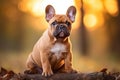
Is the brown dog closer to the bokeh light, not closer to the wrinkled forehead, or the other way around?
the wrinkled forehead

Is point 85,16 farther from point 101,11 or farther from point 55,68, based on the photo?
point 55,68

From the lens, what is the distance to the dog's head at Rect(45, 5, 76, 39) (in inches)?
312

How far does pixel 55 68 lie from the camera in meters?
8.38

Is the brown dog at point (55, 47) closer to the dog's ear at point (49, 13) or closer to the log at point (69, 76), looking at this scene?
the dog's ear at point (49, 13)

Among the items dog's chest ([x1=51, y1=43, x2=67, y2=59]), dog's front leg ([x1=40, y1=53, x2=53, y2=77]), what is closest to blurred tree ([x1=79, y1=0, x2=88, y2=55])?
dog's chest ([x1=51, y1=43, x2=67, y2=59])

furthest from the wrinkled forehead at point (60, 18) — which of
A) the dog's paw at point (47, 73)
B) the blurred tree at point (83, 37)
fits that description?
the blurred tree at point (83, 37)

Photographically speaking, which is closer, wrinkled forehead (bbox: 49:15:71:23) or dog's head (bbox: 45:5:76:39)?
dog's head (bbox: 45:5:76:39)

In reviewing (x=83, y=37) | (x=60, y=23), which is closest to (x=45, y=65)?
(x=60, y=23)

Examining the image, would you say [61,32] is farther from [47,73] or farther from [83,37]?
[83,37]

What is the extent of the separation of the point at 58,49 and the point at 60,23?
0.38 metres

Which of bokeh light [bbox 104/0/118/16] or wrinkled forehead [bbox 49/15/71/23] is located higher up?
wrinkled forehead [bbox 49/15/71/23]

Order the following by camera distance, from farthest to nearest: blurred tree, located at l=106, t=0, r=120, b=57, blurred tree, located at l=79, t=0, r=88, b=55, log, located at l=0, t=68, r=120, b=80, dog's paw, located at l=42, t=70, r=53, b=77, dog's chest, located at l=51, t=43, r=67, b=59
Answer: blurred tree, located at l=79, t=0, r=88, b=55, blurred tree, located at l=106, t=0, r=120, b=57, dog's chest, located at l=51, t=43, r=67, b=59, dog's paw, located at l=42, t=70, r=53, b=77, log, located at l=0, t=68, r=120, b=80

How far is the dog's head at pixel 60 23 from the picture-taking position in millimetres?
7934

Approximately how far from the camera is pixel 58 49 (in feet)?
26.6
